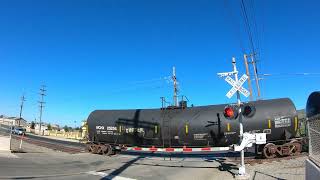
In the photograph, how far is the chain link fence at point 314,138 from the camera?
9.09 meters

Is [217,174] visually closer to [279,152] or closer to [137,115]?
[279,152]

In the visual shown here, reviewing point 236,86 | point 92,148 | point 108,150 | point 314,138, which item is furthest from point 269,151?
point 92,148

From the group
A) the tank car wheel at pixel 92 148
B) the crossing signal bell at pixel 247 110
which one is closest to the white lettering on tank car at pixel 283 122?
the crossing signal bell at pixel 247 110

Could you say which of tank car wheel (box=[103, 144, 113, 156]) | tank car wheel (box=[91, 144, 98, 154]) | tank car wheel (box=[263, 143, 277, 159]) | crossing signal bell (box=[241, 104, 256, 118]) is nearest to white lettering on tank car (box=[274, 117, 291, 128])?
tank car wheel (box=[263, 143, 277, 159])

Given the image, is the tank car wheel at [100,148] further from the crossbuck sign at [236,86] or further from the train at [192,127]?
the crossbuck sign at [236,86]

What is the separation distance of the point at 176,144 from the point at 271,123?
6.26 meters

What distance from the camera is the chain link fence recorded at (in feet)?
29.8

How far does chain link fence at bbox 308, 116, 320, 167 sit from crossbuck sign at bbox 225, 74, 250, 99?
180 inches

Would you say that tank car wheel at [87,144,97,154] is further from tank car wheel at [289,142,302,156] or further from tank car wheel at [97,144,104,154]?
tank car wheel at [289,142,302,156]

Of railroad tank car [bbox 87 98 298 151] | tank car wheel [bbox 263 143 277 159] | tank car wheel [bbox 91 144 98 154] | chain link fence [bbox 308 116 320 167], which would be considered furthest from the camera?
tank car wheel [bbox 91 144 98 154]

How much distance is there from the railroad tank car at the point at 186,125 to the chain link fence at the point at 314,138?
9.97 meters

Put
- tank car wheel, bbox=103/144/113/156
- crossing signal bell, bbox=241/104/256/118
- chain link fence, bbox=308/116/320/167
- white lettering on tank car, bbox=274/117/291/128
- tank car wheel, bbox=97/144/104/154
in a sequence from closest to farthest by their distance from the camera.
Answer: chain link fence, bbox=308/116/320/167
crossing signal bell, bbox=241/104/256/118
white lettering on tank car, bbox=274/117/291/128
tank car wheel, bbox=103/144/113/156
tank car wheel, bbox=97/144/104/154

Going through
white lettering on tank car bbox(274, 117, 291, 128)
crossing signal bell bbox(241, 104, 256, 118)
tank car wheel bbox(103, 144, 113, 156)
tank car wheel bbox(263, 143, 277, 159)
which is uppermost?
crossing signal bell bbox(241, 104, 256, 118)

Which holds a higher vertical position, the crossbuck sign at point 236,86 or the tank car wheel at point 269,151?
the crossbuck sign at point 236,86
